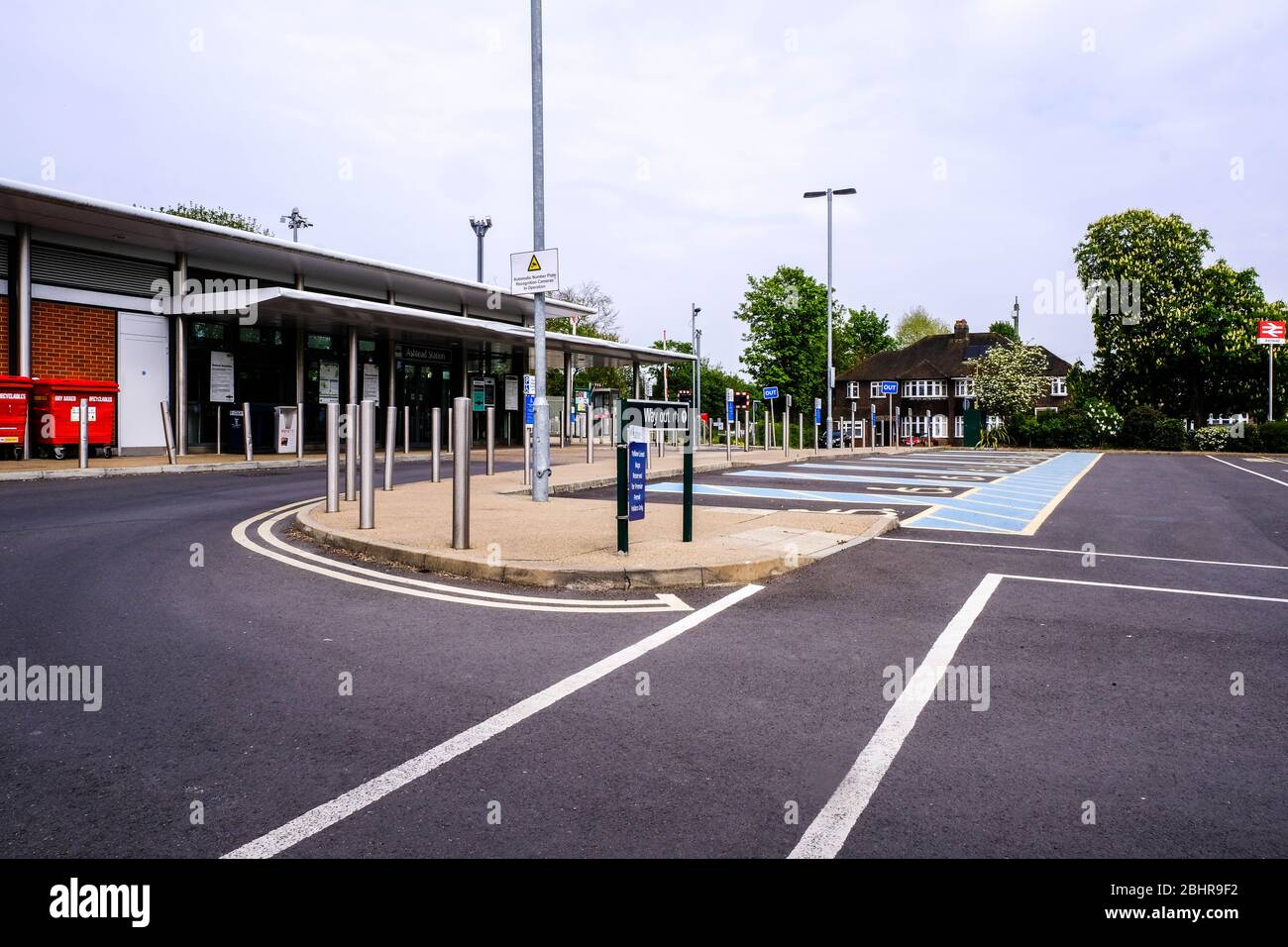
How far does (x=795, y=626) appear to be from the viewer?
19.2 feet

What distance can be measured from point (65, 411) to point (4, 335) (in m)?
3.21

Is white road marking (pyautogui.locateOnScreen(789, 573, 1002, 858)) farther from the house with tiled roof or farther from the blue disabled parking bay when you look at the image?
the house with tiled roof

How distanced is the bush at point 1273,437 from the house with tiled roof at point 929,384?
1160 inches

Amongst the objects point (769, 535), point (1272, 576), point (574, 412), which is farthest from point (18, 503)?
point (574, 412)

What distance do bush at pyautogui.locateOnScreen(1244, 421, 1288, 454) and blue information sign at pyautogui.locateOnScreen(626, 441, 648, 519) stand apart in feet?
144

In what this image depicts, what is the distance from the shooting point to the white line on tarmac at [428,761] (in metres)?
2.88

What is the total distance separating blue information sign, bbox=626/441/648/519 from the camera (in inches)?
318

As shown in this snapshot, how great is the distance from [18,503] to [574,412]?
30.1m

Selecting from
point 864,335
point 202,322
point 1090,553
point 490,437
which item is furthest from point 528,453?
point 864,335

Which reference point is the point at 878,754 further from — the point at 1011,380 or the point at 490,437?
the point at 1011,380

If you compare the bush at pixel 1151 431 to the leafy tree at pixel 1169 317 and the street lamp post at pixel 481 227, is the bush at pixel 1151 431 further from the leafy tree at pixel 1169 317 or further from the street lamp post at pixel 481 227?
the street lamp post at pixel 481 227

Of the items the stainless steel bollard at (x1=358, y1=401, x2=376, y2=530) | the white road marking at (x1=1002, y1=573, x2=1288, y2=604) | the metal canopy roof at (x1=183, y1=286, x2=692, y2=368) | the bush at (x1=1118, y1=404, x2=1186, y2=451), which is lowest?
the white road marking at (x1=1002, y1=573, x2=1288, y2=604)

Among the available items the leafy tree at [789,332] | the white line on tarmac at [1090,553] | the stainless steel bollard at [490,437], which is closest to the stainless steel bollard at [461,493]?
the white line on tarmac at [1090,553]

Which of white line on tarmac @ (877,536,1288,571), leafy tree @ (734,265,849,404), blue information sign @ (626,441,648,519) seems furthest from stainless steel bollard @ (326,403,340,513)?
leafy tree @ (734,265,849,404)
